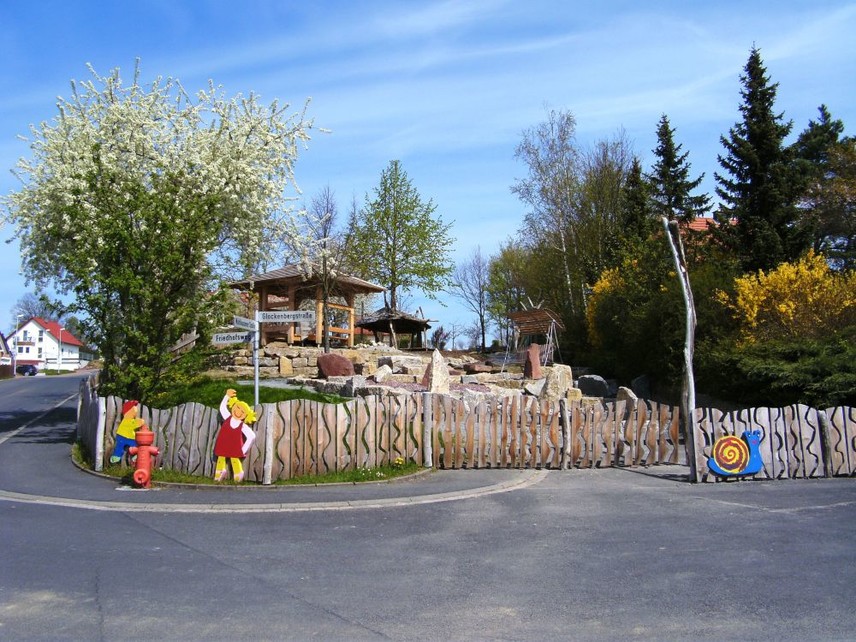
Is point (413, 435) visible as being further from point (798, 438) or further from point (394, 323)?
point (394, 323)

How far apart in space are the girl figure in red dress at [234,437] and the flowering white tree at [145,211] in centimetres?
304

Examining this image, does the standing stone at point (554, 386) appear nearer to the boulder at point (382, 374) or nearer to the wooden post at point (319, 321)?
the boulder at point (382, 374)

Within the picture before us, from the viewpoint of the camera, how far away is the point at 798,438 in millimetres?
13086

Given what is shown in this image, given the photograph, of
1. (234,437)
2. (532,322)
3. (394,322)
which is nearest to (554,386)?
(234,437)

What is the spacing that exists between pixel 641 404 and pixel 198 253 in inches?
370

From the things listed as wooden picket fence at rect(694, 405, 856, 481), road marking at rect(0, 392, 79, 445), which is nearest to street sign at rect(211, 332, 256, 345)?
road marking at rect(0, 392, 79, 445)

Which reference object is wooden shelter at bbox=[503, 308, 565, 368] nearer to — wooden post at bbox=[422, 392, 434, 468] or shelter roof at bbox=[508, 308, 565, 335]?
shelter roof at bbox=[508, 308, 565, 335]

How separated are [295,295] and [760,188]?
1758 centimetres

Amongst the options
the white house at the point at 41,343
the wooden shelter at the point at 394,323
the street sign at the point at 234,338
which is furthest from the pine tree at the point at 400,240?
the white house at the point at 41,343

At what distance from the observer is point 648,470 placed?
13.8 metres

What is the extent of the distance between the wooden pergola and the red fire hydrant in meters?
16.2

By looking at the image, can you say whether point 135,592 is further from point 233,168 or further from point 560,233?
point 560,233

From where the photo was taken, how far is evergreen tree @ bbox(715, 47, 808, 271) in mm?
25266

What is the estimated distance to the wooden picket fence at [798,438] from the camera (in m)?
13.0
